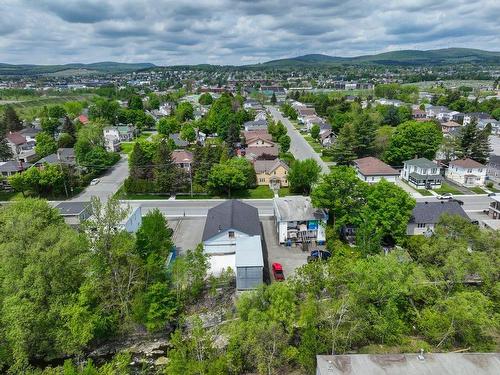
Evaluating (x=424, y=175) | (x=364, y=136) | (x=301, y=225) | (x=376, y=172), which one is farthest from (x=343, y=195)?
(x=364, y=136)

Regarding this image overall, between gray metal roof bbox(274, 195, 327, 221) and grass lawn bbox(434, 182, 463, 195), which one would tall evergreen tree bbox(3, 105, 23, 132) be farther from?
grass lawn bbox(434, 182, 463, 195)

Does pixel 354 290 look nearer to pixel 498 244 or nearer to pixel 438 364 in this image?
pixel 438 364

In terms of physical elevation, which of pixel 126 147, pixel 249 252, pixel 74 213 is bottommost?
pixel 126 147

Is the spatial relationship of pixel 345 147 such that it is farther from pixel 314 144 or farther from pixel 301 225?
pixel 301 225

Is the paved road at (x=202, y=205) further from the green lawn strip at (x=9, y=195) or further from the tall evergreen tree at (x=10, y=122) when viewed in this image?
the tall evergreen tree at (x=10, y=122)

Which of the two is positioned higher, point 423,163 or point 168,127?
point 168,127

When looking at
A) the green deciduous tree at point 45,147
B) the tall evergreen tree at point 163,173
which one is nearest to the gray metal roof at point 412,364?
the tall evergreen tree at point 163,173
